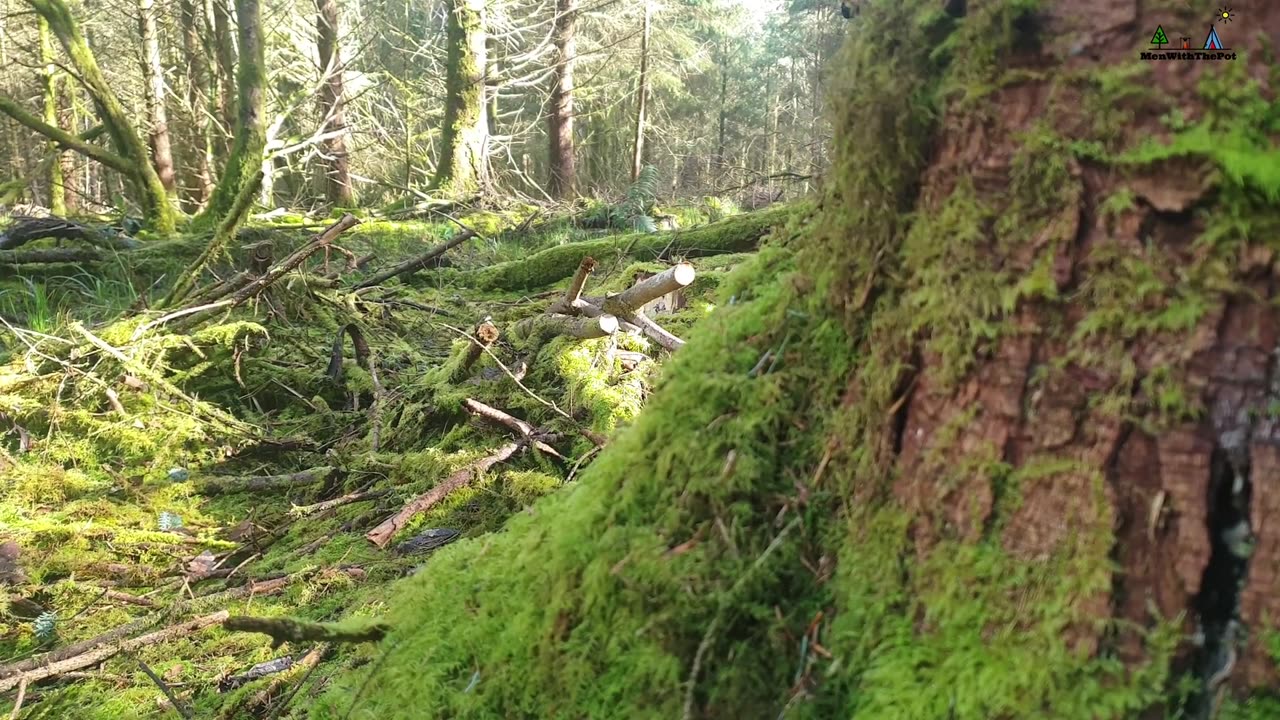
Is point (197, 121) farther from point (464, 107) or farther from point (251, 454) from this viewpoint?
point (251, 454)

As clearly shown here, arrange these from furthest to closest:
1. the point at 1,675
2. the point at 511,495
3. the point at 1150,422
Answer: the point at 511,495
the point at 1,675
the point at 1150,422

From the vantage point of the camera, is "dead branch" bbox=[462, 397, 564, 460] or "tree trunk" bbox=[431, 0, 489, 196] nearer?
"dead branch" bbox=[462, 397, 564, 460]

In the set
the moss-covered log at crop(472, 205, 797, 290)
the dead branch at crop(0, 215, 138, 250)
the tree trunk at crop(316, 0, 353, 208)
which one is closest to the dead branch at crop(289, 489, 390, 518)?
the moss-covered log at crop(472, 205, 797, 290)

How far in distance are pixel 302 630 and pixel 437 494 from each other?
1813mm

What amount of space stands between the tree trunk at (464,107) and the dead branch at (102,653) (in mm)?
10899

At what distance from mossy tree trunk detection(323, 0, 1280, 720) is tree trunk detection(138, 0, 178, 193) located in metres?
12.3

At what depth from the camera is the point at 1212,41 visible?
0.86 metres

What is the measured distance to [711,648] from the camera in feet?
3.73

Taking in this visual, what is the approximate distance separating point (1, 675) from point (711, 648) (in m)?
2.62

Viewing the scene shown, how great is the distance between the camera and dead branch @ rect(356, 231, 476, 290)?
7.44m

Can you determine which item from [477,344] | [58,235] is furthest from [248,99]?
[477,344]

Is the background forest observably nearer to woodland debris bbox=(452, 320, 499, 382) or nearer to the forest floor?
the forest floor

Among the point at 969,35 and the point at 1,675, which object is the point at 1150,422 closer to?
the point at 969,35

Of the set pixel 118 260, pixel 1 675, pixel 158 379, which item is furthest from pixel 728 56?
pixel 1 675
